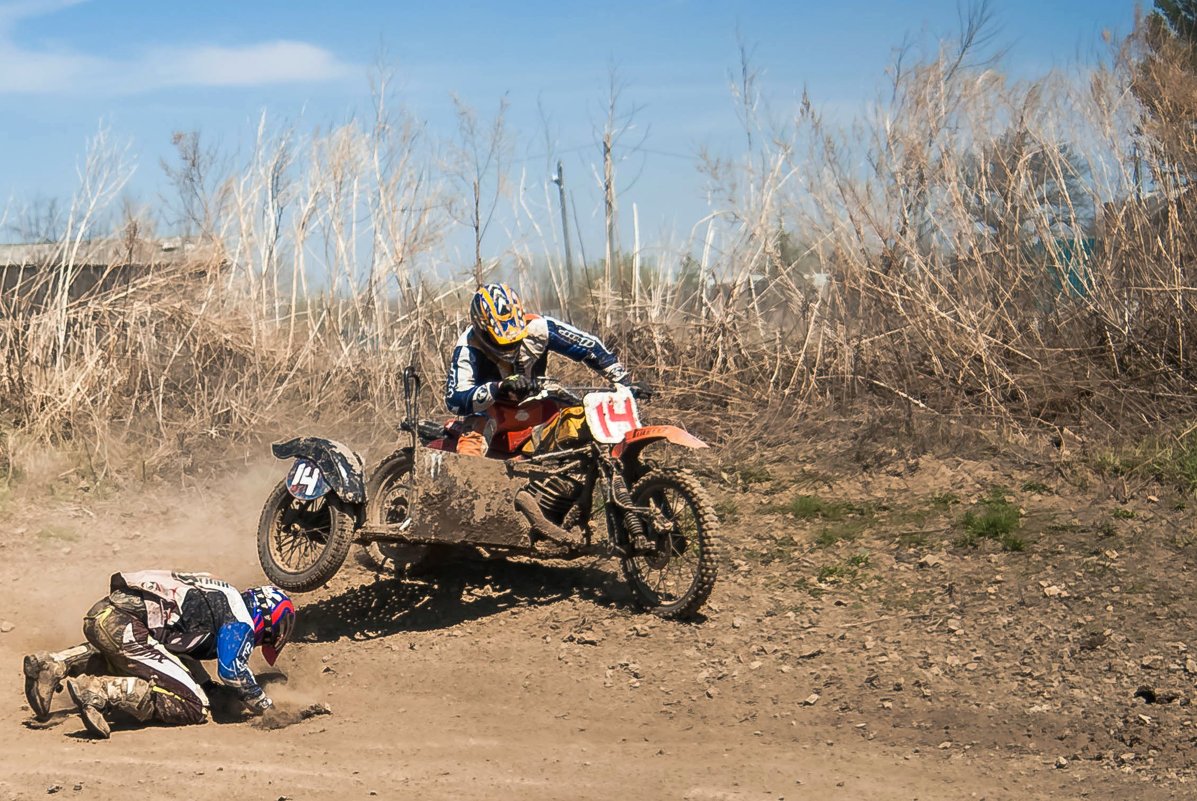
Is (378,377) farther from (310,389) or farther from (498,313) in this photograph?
(498,313)

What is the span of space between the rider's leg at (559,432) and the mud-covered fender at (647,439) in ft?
0.93

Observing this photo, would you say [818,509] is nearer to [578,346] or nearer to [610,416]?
[610,416]

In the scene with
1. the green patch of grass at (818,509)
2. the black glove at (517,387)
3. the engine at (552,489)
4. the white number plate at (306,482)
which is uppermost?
the black glove at (517,387)

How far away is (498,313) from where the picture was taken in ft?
26.5

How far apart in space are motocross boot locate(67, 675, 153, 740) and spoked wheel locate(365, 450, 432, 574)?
2.00 m

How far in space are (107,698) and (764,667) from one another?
3.39m

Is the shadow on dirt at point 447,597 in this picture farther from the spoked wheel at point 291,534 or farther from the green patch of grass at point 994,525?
the green patch of grass at point 994,525

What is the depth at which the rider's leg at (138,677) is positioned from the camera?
258 inches

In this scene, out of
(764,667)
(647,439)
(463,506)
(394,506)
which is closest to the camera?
(764,667)

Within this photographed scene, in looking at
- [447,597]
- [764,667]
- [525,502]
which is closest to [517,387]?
[525,502]

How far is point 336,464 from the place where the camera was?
816 cm

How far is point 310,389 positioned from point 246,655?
612 centimetres

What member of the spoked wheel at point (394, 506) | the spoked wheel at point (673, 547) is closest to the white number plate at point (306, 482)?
the spoked wheel at point (394, 506)

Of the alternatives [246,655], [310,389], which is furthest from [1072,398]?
[310,389]
